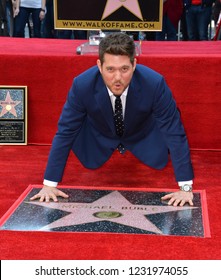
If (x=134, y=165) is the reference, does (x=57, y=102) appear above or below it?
above

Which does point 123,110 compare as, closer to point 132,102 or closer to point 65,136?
point 132,102

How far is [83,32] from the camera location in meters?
5.91

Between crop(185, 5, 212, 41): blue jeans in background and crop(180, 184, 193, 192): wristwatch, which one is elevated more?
crop(185, 5, 212, 41): blue jeans in background

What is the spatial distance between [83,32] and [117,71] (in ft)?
12.0

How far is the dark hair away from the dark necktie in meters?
0.31

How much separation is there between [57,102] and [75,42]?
707 mm

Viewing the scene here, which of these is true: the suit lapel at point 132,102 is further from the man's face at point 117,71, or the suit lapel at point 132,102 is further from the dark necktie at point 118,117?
the man's face at point 117,71

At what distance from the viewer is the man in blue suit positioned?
237 centimetres

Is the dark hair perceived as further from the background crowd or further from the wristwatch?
the background crowd

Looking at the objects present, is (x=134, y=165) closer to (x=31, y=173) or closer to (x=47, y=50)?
(x=31, y=173)

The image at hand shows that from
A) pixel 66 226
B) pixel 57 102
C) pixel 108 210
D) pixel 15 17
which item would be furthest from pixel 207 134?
pixel 15 17

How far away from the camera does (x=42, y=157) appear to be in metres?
3.26

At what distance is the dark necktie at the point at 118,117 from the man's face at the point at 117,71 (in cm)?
26

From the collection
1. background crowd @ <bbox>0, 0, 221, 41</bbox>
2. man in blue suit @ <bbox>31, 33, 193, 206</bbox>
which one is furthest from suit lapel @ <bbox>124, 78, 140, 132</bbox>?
background crowd @ <bbox>0, 0, 221, 41</bbox>
